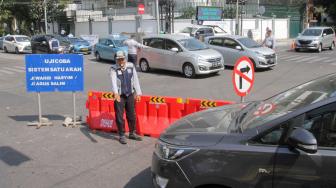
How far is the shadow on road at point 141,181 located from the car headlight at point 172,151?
1410 millimetres

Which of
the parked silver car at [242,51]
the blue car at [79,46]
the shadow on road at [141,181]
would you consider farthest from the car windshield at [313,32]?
the shadow on road at [141,181]

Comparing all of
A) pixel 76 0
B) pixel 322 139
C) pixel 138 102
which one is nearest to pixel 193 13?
pixel 76 0

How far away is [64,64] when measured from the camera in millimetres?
8953

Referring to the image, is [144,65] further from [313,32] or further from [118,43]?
[313,32]

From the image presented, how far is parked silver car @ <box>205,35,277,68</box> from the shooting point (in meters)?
18.9

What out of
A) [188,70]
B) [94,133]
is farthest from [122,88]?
[188,70]

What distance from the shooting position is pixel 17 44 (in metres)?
34.5

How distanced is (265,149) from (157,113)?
471cm

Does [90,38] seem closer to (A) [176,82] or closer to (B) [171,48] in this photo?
(B) [171,48]

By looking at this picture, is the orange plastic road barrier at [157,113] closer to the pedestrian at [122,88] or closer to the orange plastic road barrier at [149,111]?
the orange plastic road barrier at [149,111]

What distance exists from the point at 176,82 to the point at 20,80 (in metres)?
6.69

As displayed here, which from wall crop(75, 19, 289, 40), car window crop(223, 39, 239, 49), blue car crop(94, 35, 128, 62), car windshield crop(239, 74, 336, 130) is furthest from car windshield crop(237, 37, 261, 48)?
wall crop(75, 19, 289, 40)

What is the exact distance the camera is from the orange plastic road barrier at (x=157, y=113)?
26.1 ft

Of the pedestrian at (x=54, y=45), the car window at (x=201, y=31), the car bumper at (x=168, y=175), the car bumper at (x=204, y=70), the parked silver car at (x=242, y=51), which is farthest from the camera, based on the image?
the car window at (x=201, y=31)
